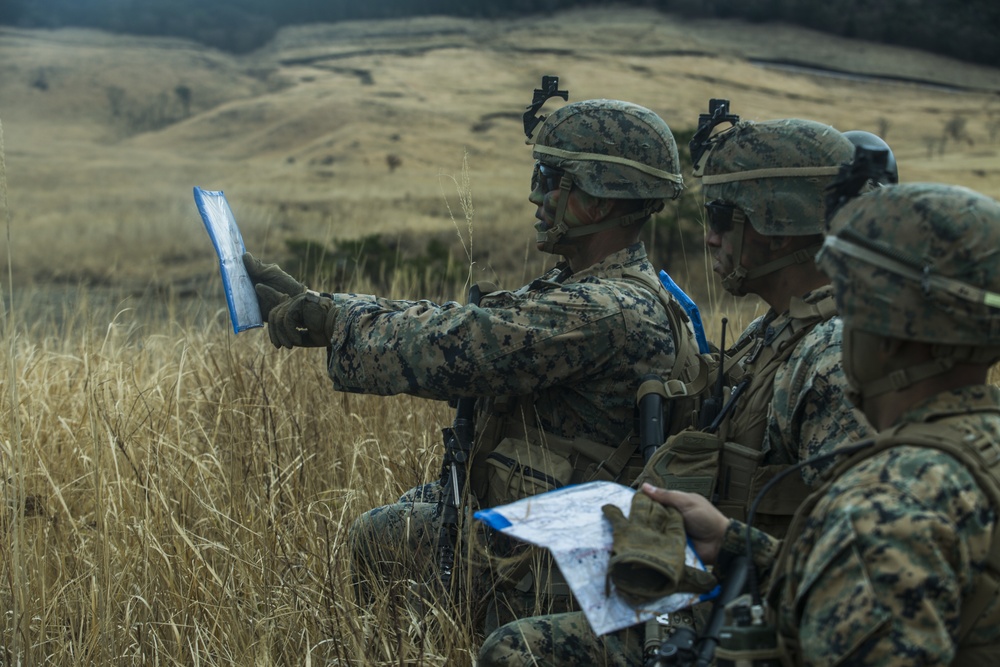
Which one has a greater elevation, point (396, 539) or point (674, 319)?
point (674, 319)

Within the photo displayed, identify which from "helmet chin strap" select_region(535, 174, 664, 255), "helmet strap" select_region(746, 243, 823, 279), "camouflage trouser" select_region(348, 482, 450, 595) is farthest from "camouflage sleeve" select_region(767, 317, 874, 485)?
"camouflage trouser" select_region(348, 482, 450, 595)

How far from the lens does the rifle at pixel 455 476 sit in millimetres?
3387

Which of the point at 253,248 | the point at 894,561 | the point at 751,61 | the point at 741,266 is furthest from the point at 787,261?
the point at 751,61

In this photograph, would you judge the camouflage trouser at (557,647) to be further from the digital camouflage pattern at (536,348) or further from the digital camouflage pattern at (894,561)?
the digital camouflage pattern at (894,561)

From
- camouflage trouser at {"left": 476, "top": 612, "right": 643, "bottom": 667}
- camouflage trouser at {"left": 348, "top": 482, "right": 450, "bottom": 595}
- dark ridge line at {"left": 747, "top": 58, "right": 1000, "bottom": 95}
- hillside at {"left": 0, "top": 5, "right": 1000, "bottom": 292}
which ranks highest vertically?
camouflage trouser at {"left": 476, "top": 612, "right": 643, "bottom": 667}

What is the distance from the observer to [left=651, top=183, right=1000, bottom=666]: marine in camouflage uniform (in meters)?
1.62

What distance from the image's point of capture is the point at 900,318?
1.81m

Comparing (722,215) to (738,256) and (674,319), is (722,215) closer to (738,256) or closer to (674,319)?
(738,256)

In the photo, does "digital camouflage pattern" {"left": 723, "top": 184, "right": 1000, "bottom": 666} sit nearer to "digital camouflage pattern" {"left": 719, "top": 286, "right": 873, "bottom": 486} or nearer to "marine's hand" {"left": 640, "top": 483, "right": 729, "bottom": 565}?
"marine's hand" {"left": 640, "top": 483, "right": 729, "bottom": 565}

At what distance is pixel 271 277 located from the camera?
134 inches

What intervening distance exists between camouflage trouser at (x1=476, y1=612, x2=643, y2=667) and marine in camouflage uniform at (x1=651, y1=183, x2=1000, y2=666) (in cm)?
84

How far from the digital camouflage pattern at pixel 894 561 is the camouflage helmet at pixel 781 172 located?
123 cm

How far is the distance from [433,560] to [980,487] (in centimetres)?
192

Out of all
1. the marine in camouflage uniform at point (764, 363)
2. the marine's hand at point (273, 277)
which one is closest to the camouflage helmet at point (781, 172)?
the marine in camouflage uniform at point (764, 363)
